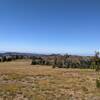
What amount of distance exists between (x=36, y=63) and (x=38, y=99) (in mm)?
67835

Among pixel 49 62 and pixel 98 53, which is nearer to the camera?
pixel 98 53

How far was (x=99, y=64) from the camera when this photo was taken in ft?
109

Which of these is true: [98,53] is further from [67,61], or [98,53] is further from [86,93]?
[67,61]

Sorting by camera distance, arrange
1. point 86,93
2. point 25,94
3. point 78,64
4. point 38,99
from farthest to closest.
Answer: point 78,64 → point 86,93 → point 25,94 → point 38,99

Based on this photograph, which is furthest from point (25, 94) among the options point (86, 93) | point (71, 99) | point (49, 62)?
point (49, 62)

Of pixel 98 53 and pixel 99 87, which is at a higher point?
pixel 98 53

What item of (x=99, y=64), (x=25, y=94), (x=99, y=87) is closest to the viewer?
(x=25, y=94)

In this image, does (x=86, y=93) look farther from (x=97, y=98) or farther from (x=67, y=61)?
(x=67, y=61)

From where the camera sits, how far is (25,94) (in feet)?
69.6

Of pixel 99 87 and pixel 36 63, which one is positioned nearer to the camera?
pixel 99 87

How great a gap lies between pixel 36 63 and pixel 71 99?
67.5 metres

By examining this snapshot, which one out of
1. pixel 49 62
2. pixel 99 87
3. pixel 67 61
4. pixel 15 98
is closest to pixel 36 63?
pixel 49 62

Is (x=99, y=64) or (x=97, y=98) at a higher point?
(x=99, y=64)

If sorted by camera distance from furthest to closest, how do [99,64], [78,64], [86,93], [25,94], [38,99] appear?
[78,64] → [99,64] → [86,93] → [25,94] → [38,99]
